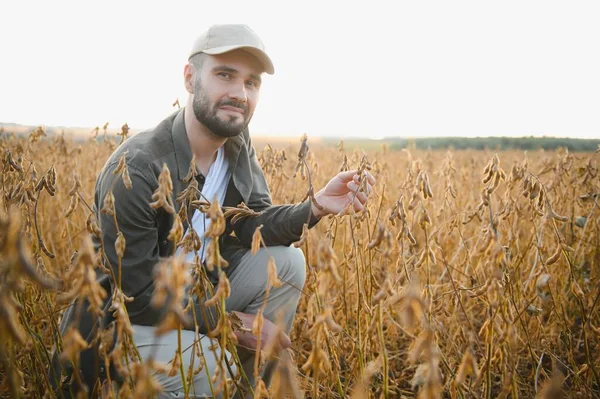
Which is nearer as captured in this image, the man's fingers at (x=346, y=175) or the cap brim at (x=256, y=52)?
the man's fingers at (x=346, y=175)

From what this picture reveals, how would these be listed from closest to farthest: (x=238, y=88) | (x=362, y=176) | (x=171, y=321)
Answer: (x=171, y=321) < (x=362, y=176) < (x=238, y=88)

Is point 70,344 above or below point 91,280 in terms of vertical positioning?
below

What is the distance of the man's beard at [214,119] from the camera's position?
6.93 feet

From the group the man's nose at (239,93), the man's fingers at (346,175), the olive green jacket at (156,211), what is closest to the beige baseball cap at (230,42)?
the man's nose at (239,93)

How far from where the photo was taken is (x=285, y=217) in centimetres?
204

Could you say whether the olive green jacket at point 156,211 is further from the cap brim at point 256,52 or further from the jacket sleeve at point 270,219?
the cap brim at point 256,52

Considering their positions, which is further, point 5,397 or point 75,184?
point 5,397

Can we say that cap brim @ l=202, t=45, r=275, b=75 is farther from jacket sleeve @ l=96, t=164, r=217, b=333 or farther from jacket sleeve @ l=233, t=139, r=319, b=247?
jacket sleeve @ l=96, t=164, r=217, b=333

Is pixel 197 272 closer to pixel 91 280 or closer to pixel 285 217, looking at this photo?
pixel 91 280

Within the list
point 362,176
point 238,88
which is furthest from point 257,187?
point 362,176

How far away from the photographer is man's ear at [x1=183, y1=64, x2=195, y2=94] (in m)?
2.31

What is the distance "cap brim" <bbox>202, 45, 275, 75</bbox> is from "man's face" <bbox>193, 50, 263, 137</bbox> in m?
0.03

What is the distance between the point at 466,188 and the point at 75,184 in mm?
3279

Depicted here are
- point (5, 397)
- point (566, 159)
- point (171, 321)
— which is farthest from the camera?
point (566, 159)
